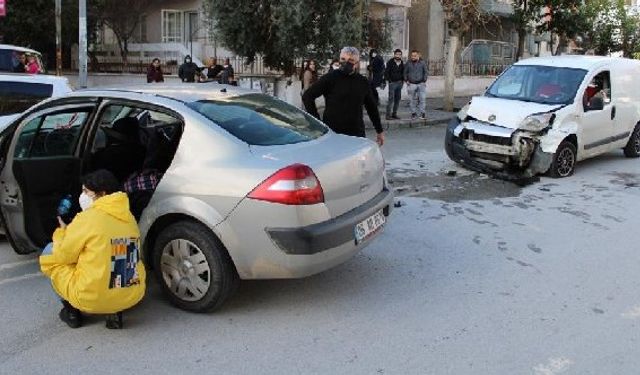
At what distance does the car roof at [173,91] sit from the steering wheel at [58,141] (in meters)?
0.41

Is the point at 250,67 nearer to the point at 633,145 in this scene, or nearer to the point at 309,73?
the point at 309,73

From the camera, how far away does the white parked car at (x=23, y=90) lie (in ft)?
29.5

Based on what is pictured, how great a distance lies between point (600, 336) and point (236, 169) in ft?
8.22

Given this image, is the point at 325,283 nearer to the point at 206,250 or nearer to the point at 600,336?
the point at 206,250

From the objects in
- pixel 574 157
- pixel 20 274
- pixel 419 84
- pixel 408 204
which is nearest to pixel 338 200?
pixel 20 274

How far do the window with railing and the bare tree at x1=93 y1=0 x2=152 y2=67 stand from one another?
1.34 metres

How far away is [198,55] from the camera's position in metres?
25.5

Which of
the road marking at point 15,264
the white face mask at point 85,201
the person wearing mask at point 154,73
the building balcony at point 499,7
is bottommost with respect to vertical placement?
the road marking at point 15,264

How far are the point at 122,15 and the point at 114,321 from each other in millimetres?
22145

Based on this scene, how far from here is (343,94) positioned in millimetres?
6891

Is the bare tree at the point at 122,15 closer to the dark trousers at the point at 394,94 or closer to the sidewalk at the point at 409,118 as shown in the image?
the sidewalk at the point at 409,118

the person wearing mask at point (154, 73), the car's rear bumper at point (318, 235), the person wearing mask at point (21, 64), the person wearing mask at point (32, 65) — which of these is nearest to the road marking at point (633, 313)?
the car's rear bumper at point (318, 235)

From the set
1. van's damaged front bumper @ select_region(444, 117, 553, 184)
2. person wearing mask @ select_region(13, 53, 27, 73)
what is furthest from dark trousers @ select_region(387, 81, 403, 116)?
person wearing mask @ select_region(13, 53, 27, 73)

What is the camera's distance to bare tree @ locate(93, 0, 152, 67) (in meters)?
23.8
